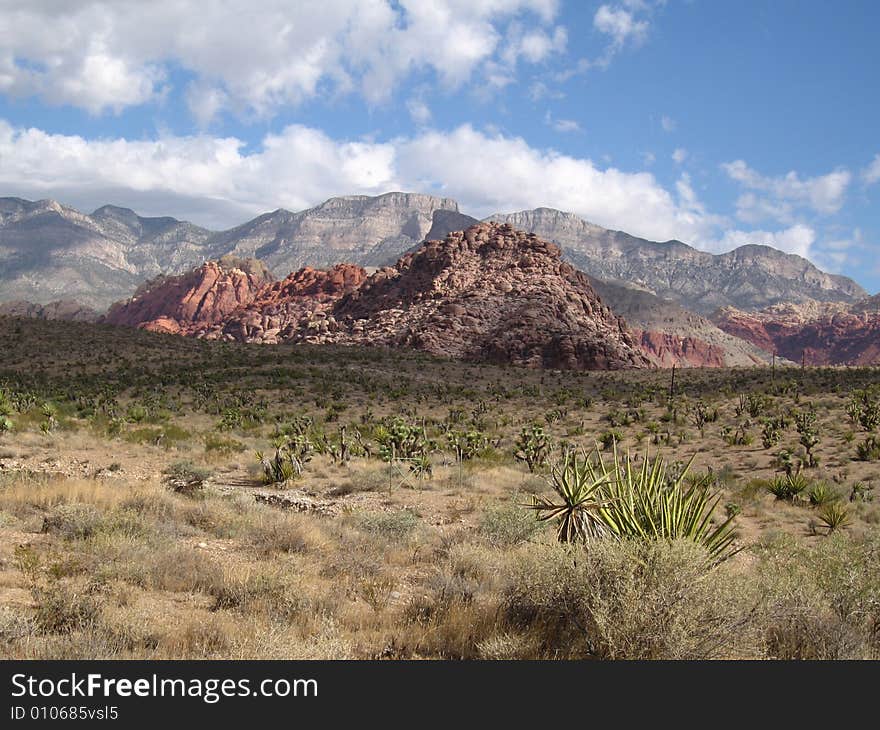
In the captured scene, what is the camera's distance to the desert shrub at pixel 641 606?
15.0 ft

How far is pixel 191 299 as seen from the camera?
122312 millimetres

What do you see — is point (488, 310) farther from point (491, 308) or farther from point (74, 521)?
point (74, 521)

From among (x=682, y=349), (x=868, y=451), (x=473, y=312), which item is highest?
(x=682, y=349)

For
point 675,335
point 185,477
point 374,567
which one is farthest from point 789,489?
point 675,335

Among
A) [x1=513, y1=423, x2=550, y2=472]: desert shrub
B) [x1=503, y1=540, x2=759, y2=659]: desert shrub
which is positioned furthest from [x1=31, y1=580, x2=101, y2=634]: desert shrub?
[x1=513, y1=423, x2=550, y2=472]: desert shrub

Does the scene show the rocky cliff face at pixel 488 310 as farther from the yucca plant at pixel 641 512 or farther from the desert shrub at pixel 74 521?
the yucca plant at pixel 641 512

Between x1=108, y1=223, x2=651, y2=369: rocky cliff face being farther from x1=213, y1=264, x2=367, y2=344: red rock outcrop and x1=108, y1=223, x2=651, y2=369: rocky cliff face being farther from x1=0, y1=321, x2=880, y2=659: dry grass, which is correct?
x1=0, y1=321, x2=880, y2=659: dry grass

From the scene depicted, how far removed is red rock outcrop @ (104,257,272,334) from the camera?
119250 mm

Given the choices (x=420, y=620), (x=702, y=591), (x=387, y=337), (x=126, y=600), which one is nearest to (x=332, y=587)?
(x=420, y=620)

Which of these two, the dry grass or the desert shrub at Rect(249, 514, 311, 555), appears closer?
the dry grass

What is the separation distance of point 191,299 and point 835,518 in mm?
125616

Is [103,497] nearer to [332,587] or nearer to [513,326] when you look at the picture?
[332,587]

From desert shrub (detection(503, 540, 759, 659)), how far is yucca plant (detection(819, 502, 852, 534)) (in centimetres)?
884

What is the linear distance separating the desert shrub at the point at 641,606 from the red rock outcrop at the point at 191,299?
4645 inches
